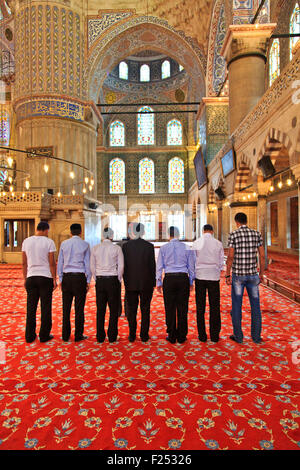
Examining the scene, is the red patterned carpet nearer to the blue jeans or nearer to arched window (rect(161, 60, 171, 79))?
the blue jeans

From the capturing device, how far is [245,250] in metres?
2.94

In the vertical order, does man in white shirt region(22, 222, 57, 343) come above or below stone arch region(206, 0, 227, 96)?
below

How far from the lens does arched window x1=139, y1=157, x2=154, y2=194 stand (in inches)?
884

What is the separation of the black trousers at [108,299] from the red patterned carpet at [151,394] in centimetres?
13

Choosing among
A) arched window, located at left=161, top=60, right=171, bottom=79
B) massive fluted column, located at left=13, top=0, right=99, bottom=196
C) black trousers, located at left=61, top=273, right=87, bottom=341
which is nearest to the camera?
black trousers, located at left=61, top=273, right=87, bottom=341

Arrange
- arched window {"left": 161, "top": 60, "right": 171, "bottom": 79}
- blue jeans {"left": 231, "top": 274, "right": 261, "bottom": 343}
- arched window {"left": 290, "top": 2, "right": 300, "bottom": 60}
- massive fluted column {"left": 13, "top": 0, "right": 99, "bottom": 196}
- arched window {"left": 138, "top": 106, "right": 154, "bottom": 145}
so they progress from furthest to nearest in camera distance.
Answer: arched window {"left": 138, "top": 106, "right": 154, "bottom": 145} < arched window {"left": 161, "top": 60, "right": 171, "bottom": 79} < massive fluted column {"left": 13, "top": 0, "right": 99, "bottom": 196} < arched window {"left": 290, "top": 2, "right": 300, "bottom": 60} < blue jeans {"left": 231, "top": 274, "right": 261, "bottom": 343}

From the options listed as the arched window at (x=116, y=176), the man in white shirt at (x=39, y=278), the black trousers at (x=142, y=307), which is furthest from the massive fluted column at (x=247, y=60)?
the arched window at (x=116, y=176)

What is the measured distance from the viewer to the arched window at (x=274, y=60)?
1202 cm

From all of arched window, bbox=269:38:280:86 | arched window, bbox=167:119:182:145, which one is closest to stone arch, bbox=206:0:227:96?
arched window, bbox=269:38:280:86

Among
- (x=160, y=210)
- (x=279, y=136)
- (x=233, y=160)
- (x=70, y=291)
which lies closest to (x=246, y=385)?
(x=70, y=291)

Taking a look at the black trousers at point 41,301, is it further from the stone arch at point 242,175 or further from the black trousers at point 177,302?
the stone arch at point 242,175

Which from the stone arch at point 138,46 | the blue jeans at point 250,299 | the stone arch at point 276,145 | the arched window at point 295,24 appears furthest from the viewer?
the stone arch at point 138,46

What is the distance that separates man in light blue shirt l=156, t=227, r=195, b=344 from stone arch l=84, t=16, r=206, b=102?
513 inches
